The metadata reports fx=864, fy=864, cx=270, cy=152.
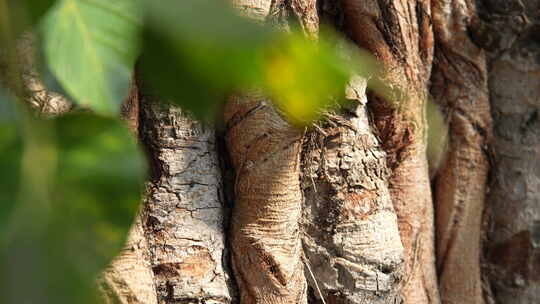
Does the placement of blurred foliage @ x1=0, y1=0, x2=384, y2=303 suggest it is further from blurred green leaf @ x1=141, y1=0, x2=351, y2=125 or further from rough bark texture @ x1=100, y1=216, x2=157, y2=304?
rough bark texture @ x1=100, y1=216, x2=157, y2=304

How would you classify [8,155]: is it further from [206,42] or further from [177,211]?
[177,211]

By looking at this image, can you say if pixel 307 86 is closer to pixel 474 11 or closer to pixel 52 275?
pixel 52 275

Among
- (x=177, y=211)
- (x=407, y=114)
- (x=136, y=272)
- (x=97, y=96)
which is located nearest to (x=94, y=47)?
(x=97, y=96)

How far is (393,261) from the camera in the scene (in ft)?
6.63

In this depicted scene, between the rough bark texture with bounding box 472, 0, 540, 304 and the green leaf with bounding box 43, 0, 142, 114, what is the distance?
2.15m

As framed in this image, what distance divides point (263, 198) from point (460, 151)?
2.79 feet

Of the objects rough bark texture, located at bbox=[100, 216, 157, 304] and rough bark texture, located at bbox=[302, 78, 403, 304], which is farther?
rough bark texture, located at bbox=[302, 78, 403, 304]

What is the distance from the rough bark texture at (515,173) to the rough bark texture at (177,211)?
104 centimetres

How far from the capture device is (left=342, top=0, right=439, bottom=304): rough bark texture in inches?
80.0

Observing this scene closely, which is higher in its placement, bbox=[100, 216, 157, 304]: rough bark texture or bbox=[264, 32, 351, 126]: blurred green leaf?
bbox=[264, 32, 351, 126]: blurred green leaf

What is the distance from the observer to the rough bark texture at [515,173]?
2.46 meters

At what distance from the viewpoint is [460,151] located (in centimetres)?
247

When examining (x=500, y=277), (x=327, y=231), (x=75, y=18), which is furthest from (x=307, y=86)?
(x=500, y=277)

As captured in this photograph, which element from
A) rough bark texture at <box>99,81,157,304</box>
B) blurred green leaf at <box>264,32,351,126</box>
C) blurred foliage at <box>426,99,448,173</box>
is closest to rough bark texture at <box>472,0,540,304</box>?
blurred foliage at <box>426,99,448,173</box>
